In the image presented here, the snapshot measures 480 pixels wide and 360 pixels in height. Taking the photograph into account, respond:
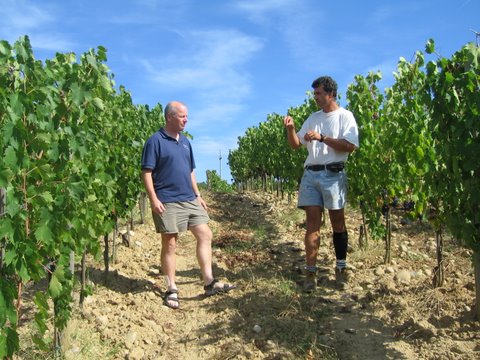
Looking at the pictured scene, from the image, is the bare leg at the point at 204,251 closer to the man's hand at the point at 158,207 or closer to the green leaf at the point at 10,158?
the man's hand at the point at 158,207

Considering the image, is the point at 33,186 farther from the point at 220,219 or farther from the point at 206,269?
the point at 220,219

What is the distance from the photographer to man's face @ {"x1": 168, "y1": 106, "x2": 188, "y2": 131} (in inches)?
172

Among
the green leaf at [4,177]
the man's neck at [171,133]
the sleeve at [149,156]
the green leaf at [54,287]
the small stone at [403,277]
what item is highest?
the man's neck at [171,133]

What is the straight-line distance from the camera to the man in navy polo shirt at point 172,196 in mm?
4328

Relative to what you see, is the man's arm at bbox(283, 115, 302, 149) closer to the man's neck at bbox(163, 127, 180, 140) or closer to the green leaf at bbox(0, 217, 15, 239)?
the man's neck at bbox(163, 127, 180, 140)

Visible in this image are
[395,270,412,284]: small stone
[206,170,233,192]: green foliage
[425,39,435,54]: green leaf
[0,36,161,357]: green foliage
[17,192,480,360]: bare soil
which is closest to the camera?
[0,36,161,357]: green foliage

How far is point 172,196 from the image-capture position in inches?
174

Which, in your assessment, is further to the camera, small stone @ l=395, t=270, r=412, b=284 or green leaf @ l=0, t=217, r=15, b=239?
small stone @ l=395, t=270, r=412, b=284

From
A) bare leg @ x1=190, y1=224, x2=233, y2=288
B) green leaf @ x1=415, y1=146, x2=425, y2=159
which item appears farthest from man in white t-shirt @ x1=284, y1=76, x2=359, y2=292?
bare leg @ x1=190, y1=224, x2=233, y2=288

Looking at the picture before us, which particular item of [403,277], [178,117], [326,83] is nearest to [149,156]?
[178,117]

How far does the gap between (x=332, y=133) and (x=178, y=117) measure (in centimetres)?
140

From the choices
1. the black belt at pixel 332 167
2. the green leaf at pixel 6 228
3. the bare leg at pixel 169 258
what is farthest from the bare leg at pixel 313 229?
the green leaf at pixel 6 228

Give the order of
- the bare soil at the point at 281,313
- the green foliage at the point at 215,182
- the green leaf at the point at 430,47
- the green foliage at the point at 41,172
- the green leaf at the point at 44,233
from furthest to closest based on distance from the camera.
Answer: the green foliage at the point at 215,182 → the green leaf at the point at 430,47 → the bare soil at the point at 281,313 → the green leaf at the point at 44,233 → the green foliage at the point at 41,172

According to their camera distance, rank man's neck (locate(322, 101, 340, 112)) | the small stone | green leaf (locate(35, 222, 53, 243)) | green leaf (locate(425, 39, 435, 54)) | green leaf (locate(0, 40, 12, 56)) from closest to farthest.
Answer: green leaf (locate(35, 222, 53, 243)), green leaf (locate(0, 40, 12, 56)), green leaf (locate(425, 39, 435, 54)), man's neck (locate(322, 101, 340, 112)), the small stone
